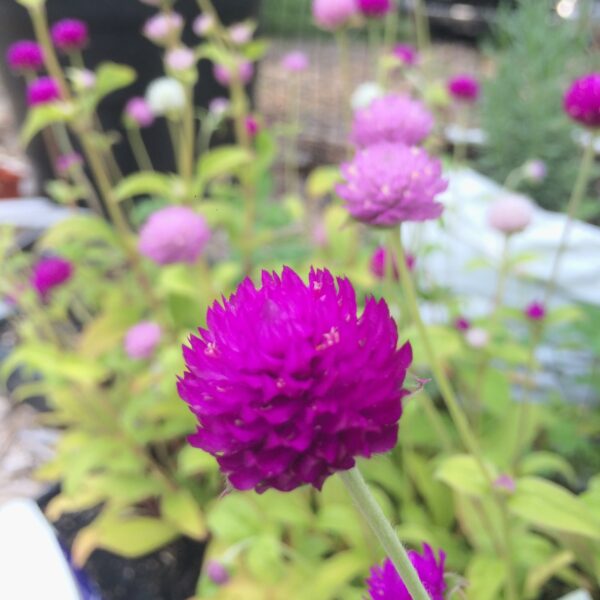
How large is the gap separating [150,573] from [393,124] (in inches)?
32.7

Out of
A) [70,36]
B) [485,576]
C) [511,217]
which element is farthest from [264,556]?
[70,36]

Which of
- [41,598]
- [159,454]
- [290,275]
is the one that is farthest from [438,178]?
[159,454]

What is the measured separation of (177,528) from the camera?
41.8 inches

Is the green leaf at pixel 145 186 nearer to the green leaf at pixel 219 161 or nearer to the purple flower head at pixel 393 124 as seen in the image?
the green leaf at pixel 219 161

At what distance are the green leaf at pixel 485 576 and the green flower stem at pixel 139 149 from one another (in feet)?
5.44

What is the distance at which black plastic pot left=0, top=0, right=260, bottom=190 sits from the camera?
1921 mm

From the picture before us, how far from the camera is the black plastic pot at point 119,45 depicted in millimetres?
1921

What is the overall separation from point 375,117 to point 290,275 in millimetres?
397

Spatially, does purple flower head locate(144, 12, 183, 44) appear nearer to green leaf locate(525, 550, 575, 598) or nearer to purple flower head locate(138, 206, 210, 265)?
purple flower head locate(138, 206, 210, 265)

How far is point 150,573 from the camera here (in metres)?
1.14

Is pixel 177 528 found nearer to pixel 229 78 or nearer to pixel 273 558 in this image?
pixel 273 558

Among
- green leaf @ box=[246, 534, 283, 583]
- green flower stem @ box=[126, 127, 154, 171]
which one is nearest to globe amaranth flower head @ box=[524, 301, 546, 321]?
green leaf @ box=[246, 534, 283, 583]

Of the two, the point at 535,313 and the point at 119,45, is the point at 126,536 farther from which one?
the point at 119,45

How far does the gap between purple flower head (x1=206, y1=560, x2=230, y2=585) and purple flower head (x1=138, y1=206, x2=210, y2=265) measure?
1.22ft
